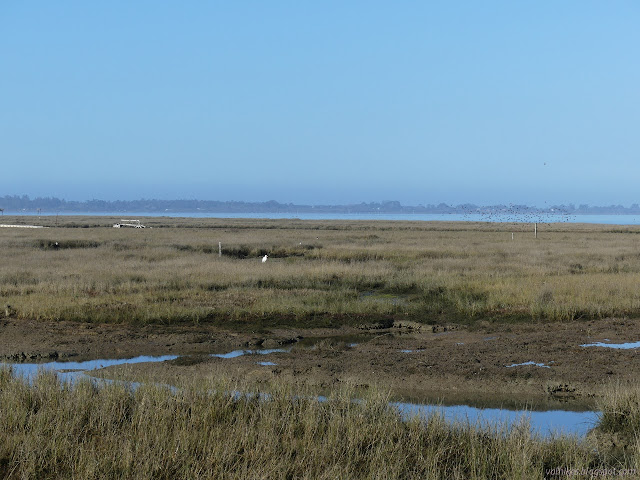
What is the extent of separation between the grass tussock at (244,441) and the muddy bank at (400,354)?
7.29 feet

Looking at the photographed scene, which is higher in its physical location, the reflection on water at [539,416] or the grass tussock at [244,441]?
the grass tussock at [244,441]

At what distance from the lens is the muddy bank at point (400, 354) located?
1233 centimetres

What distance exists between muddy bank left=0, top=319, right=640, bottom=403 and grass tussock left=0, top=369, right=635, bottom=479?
2223 millimetres

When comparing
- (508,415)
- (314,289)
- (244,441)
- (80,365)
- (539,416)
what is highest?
(244,441)

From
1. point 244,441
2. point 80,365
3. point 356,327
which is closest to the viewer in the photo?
point 244,441

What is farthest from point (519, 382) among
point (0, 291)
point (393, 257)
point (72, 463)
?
point (393, 257)

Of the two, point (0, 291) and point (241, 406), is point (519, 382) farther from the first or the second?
point (0, 291)

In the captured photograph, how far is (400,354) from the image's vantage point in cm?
1456

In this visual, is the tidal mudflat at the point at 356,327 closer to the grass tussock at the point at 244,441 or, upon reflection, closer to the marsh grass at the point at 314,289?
the marsh grass at the point at 314,289

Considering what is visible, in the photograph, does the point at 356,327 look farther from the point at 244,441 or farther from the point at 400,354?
the point at 244,441

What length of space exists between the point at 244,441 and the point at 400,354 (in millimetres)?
7599

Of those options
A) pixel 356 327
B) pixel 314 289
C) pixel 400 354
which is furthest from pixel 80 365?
pixel 314 289

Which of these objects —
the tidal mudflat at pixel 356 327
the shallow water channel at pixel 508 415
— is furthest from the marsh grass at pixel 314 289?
the shallow water channel at pixel 508 415

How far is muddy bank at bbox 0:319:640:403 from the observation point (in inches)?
485
